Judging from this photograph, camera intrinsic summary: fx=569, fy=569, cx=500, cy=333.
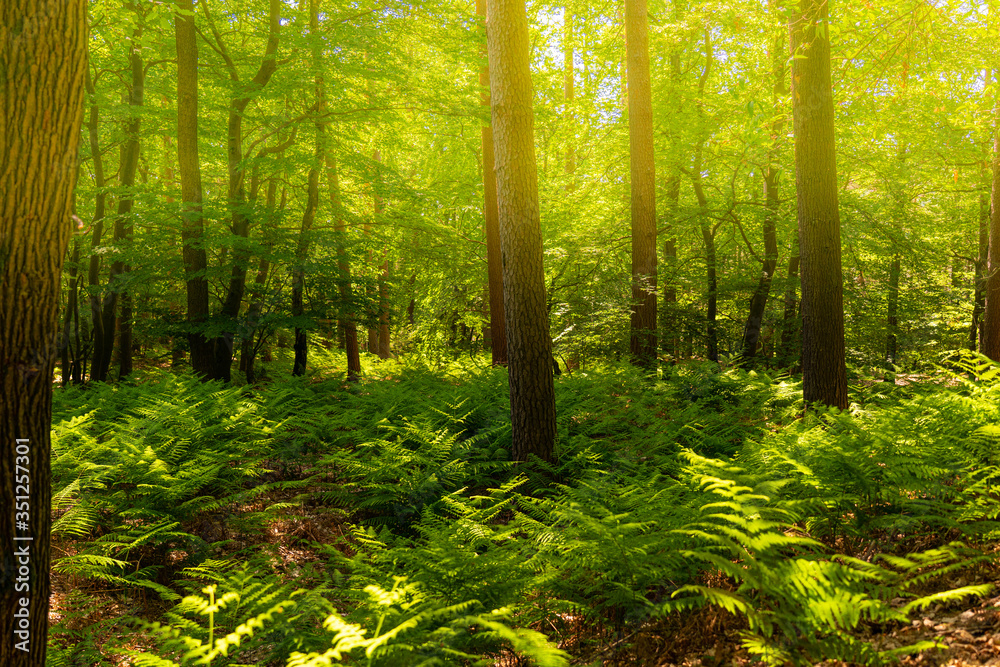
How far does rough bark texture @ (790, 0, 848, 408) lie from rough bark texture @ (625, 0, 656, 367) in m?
3.67

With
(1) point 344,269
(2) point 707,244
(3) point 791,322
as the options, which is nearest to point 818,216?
(3) point 791,322

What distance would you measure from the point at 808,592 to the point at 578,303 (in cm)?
1012

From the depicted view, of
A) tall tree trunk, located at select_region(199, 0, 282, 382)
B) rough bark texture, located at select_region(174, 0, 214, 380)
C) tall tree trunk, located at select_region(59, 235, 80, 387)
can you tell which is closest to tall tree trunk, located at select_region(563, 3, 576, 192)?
tall tree trunk, located at select_region(199, 0, 282, 382)

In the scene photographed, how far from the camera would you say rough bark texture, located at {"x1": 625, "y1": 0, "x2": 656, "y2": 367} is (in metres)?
10.2

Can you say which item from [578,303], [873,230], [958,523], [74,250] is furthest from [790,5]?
[74,250]

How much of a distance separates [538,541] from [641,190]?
805cm

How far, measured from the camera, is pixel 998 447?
405 cm

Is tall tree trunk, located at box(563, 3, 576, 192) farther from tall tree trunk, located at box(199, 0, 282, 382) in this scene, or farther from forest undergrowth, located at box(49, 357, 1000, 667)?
forest undergrowth, located at box(49, 357, 1000, 667)

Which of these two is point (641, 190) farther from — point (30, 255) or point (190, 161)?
point (30, 255)

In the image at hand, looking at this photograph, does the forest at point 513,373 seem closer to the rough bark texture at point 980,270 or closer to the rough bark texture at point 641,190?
the rough bark texture at point 641,190

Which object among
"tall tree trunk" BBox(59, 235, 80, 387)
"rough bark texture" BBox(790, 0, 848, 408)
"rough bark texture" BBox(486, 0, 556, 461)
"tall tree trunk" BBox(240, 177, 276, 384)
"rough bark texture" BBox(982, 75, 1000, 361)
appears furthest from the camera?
"tall tree trunk" BBox(59, 235, 80, 387)

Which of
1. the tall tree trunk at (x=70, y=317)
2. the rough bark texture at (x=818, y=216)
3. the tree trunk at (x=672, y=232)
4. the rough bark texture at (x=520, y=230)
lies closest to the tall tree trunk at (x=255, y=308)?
the tall tree trunk at (x=70, y=317)

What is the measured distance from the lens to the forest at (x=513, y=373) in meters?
2.69

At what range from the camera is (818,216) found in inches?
259
